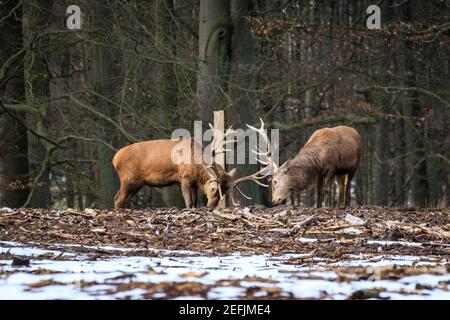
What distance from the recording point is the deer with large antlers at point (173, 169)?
16672 millimetres

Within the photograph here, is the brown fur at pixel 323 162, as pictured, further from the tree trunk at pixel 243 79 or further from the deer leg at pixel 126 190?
the deer leg at pixel 126 190

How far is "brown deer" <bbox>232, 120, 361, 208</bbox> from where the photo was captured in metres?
16.6

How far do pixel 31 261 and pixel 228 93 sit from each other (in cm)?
1091

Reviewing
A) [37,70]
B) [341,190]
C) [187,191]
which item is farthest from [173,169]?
[37,70]

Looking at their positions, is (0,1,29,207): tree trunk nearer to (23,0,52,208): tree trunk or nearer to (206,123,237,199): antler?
(23,0,52,208): tree trunk

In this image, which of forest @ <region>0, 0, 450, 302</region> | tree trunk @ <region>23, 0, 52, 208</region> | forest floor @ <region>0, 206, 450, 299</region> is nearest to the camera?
forest floor @ <region>0, 206, 450, 299</region>

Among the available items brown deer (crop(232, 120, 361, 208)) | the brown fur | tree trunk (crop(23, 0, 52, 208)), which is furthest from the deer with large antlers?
tree trunk (crop(23, 0, 52, 208))

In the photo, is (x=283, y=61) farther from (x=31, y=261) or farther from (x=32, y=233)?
(x=31, y=261)

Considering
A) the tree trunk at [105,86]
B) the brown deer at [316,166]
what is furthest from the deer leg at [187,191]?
the tree trunk at [105,86]

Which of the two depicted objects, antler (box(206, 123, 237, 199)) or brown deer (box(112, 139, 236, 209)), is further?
brown deer (box(112, 139, 236, 209))

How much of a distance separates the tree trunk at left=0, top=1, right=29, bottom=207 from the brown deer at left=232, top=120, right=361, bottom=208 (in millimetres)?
5871

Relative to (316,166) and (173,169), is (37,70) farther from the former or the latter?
(316,166)

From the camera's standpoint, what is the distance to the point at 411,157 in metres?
30.1
